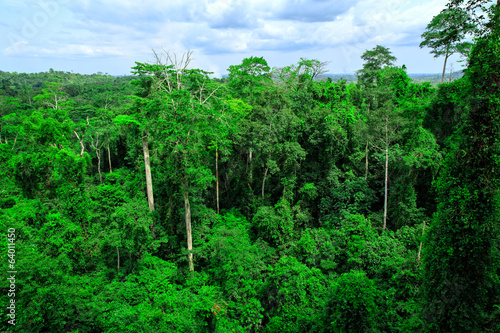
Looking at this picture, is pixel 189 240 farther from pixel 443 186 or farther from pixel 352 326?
pixel 443 186

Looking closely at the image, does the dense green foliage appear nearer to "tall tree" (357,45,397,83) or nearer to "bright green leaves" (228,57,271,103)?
"bright green leaves" (228,57,271,103)

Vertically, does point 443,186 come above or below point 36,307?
above

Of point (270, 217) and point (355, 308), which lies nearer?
point (355, 308)

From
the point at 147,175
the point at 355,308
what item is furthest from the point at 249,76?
the point at 355,308

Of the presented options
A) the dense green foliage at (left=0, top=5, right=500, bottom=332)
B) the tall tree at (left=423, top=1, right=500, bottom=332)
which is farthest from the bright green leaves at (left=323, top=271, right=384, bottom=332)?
the tall tree at (left=423, top=1, right=500, bottom=332)

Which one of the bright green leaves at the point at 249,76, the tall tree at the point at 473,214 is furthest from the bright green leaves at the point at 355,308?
the bright green leaves at the point at 249,76

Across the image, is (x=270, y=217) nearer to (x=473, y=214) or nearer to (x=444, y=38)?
(x=473, y=214)

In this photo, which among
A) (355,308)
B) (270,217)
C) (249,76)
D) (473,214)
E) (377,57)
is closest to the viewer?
(473,214)

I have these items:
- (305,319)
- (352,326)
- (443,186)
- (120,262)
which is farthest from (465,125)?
(120,262)
